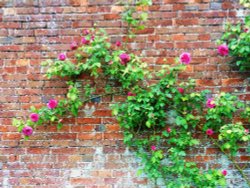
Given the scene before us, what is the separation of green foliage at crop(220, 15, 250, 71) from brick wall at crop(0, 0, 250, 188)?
0.08 meters

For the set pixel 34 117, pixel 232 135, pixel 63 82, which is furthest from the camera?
pixel 63 82

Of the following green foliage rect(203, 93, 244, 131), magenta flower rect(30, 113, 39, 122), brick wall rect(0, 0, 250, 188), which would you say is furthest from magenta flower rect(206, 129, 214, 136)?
magenta flower rect(30, 113, 39, 122)

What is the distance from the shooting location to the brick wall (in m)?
2.35

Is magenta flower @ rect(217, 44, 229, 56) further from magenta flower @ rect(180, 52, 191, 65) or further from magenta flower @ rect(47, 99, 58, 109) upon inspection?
magenta flower @ rect(47, 99, 58, 109)

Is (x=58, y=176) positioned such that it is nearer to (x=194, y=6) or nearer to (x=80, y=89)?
(x=80, y=89)

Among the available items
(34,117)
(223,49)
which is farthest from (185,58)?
(34,117)

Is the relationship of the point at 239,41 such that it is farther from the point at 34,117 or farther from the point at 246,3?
the point at 34,117

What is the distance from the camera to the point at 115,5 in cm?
236

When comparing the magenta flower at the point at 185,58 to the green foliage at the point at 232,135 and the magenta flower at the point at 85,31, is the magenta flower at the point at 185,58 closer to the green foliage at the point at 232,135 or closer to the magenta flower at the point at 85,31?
the green foliage at the point at 232,135

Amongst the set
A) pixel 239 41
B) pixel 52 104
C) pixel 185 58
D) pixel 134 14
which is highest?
pixel 134 14

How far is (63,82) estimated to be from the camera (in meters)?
2.40

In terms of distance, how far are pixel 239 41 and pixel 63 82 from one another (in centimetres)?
143

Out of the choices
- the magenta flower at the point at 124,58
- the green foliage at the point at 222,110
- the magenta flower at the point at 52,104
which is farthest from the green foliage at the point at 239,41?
the magenta flower at the point at 52,104

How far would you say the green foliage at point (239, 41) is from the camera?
2.18 meters
